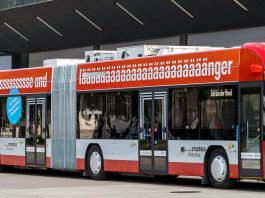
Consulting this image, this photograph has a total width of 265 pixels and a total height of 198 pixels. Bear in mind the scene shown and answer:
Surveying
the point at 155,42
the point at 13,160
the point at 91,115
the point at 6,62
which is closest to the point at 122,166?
the point at 91,115

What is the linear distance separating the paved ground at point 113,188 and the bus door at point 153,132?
513 millimetres

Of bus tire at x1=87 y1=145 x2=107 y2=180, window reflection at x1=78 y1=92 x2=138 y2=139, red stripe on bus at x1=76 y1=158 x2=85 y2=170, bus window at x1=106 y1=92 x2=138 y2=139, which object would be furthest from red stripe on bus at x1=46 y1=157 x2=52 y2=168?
bus window at x1=106 y1=92 x2=138 y2=139

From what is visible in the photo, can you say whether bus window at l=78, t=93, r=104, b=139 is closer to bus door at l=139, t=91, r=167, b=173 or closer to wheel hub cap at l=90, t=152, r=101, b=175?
wheel hub cap at l=90, t=152, r=101, b=175

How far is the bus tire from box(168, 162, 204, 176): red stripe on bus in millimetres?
2777

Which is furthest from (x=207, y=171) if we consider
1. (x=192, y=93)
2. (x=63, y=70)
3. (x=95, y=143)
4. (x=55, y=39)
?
(x=55, y=39)

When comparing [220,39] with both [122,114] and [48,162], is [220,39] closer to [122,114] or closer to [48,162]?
[48,162]

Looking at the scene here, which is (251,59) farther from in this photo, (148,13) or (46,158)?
(148,13)

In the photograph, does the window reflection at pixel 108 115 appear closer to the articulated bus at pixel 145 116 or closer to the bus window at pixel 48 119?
the articulated bus at pixel 145 116

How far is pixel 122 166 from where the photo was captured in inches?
778

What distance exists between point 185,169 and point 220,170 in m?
1.13

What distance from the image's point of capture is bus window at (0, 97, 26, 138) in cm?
2333

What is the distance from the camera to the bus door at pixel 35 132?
22.6 m

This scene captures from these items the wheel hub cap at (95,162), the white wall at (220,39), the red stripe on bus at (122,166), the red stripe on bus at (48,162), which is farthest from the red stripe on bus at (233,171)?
the white wall at (220,39)

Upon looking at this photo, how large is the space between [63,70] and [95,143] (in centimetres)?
256
